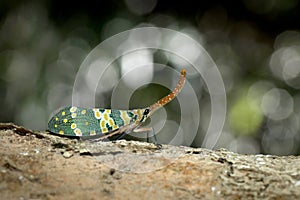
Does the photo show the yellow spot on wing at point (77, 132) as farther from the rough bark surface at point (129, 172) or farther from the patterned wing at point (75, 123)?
Answer: the rough bark surface at point (129, 172)

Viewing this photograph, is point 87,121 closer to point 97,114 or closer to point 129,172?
point 97,114

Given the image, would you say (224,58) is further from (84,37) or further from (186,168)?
(186,168)

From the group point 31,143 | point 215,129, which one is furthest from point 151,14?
point 31,143

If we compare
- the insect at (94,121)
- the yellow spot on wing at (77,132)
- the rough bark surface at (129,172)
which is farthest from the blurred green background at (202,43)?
the rough bark surface at (129,172)

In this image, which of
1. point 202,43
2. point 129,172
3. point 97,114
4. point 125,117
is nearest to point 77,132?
point 97,114

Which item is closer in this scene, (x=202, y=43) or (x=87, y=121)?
(x=87, y=121)
